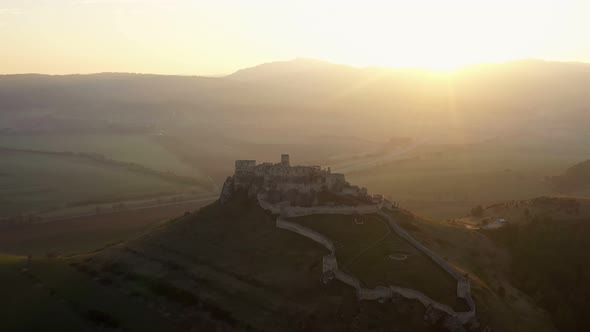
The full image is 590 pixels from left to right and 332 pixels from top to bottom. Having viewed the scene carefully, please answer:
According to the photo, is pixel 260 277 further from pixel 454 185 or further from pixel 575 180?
pixel 575 180

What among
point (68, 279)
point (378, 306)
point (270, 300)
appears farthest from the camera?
point (68, 279)

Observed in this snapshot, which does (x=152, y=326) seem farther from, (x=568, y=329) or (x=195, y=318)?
(x=568, y=329)

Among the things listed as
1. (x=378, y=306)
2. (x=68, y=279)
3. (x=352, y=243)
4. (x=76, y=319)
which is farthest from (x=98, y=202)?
(x=378, y=306)

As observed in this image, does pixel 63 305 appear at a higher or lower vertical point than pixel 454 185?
higher

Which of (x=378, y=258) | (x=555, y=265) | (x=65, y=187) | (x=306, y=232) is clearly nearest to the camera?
(x=378, y=258)

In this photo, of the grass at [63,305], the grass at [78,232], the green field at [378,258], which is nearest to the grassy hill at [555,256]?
the green field at [378,258]

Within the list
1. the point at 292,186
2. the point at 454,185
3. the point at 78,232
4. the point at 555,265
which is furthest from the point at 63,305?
the point at 454,185
